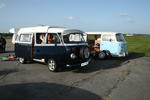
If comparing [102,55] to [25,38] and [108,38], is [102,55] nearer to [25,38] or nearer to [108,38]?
[108,38]

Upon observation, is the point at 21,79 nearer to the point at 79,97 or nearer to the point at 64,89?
the point at 64,89

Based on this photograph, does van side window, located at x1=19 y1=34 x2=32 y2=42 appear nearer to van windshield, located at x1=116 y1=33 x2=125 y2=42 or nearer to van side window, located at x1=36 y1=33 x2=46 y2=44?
van side window, located at x1=36 y1=33 x2=46 y2=44

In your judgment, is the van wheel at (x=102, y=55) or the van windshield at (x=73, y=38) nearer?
the van windshield at (x=73, y=38)

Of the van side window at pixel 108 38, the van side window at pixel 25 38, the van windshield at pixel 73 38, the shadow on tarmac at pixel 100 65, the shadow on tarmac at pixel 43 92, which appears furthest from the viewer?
the van side window at pixel 108 38

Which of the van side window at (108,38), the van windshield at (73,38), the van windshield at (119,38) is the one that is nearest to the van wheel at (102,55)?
the van side window at (108,38)

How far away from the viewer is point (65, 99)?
16.0 ft

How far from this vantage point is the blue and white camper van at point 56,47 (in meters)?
8.02

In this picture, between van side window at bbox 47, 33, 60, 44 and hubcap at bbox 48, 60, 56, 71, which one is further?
van side window at bbox 47, 33, 60, 44

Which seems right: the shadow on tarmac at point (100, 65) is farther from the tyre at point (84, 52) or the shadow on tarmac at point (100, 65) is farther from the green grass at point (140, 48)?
the green grass at point (140, 48)

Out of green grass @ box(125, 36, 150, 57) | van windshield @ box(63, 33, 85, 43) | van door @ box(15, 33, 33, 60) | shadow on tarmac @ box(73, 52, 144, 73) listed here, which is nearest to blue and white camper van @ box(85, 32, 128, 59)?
shadow on tarmac @ box(73, 52, 144, 73)

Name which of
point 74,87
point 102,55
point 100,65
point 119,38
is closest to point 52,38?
point 74,87

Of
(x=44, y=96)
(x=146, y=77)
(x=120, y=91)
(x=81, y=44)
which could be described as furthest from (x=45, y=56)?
(x=146, y=77)

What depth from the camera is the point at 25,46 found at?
9.89m

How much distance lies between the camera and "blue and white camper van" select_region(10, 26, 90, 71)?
8.02 m
